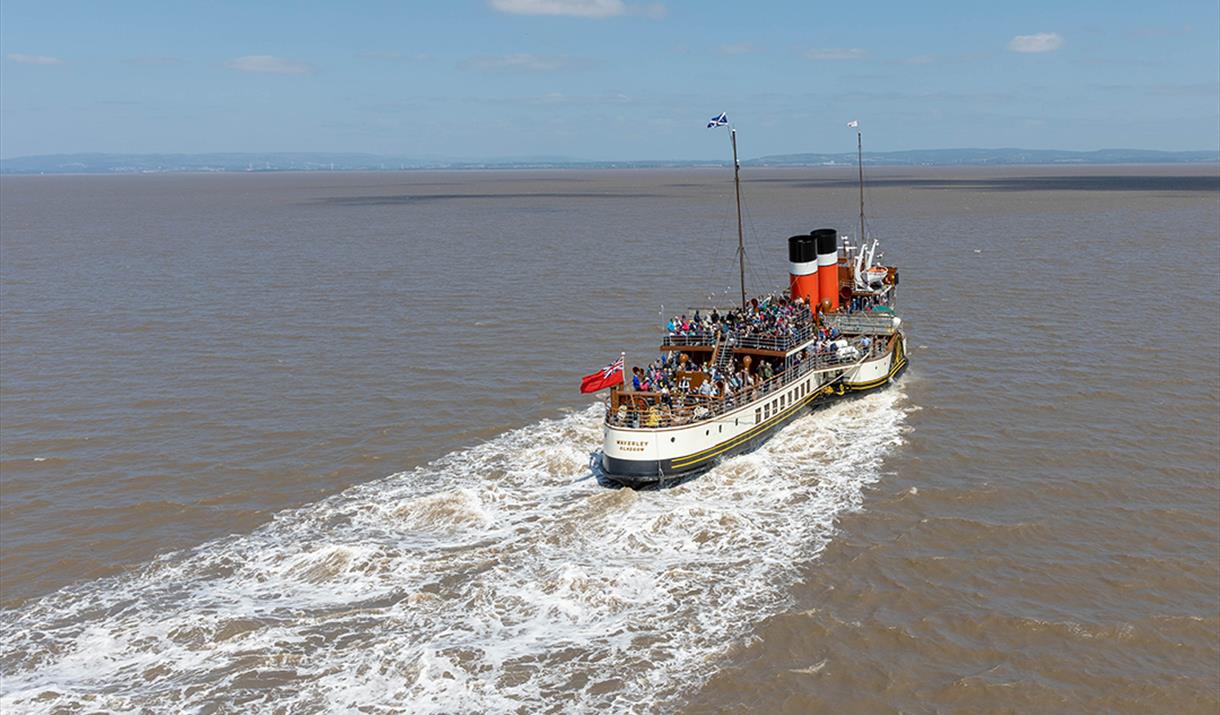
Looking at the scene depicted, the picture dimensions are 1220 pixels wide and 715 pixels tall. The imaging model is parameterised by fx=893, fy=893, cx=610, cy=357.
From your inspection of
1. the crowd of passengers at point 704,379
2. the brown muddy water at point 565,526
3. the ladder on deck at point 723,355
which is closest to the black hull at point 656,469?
the brown muddy water at point 565,526

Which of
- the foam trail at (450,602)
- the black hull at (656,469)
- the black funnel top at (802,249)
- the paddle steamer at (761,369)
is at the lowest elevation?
the foam trail at (450,602)

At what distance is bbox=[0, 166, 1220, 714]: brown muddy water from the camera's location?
21.7m

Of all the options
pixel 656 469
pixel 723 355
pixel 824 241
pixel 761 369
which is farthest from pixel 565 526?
pixel 824 241

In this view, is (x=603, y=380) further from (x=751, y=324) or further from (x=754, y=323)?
(x=754, y=323)

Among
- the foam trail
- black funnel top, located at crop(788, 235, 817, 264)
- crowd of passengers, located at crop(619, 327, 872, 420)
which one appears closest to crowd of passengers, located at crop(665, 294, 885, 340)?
crowd of passengers, located at crop(619, 327, 872, 420)

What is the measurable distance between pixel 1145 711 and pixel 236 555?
25.2 metres

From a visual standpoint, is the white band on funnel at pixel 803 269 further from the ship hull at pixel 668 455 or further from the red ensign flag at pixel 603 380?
the red ensign flag at pixel 603 380

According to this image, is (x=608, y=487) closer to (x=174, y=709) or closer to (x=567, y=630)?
(x=567, y=630)

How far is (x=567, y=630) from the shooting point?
77.8 ft

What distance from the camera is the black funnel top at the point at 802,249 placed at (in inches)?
1871

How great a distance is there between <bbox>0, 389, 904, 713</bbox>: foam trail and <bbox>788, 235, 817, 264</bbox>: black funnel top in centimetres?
1590

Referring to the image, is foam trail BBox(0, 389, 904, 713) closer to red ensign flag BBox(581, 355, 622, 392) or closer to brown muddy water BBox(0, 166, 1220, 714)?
brown muddy water BBox(0, 166, 1220, 714)

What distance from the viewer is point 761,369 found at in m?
40.5

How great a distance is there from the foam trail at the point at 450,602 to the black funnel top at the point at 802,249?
15.9 m
